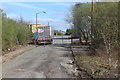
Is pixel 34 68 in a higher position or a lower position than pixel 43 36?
lower

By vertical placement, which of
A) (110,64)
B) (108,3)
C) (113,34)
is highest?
(108,3)

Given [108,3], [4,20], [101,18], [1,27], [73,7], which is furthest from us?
[73,7]

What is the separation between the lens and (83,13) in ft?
160

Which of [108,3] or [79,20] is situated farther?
[79,20]

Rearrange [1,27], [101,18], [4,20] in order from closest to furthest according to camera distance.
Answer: [101,18] → [1,27] → [4,20]

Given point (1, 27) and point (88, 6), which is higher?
point (88, 6)

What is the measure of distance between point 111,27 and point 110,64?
216cm

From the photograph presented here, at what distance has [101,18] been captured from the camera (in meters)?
17.4

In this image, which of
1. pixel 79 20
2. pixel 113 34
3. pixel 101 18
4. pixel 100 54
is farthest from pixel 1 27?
pixel 79 20

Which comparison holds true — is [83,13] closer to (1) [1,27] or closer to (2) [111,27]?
(1) [1,27]

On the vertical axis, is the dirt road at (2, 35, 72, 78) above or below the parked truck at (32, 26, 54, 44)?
below

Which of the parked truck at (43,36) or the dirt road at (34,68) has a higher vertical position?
the parked truck at (43,36)

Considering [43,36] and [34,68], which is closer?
[34,68]

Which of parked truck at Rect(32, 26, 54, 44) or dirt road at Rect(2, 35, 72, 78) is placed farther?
parked truck at Rect(32, 26, 54, 44)
